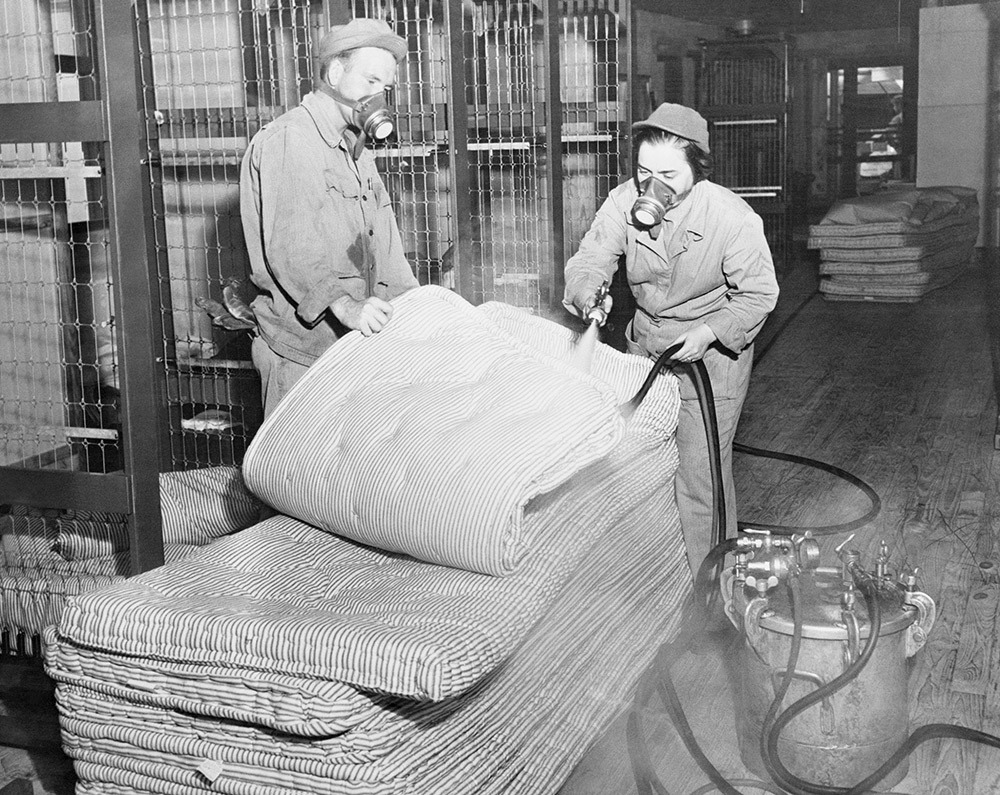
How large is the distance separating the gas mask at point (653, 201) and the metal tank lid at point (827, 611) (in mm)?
1052

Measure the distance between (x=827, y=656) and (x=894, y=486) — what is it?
266 cm

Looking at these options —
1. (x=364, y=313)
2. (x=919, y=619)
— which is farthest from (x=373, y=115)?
(x=919, y=619)

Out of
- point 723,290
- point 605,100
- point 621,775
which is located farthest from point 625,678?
point 605,100

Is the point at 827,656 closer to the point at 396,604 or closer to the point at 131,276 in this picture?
the point at 396,604

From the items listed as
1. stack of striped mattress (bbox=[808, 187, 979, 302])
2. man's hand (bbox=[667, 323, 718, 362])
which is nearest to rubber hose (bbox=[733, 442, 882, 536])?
man's hand (bbox=[667, 323, 718, 362])

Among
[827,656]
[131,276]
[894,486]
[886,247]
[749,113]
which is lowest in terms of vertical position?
[894,486]

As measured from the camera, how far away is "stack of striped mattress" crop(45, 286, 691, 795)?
213 centimetres

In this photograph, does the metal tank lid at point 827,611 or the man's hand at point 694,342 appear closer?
the metal tank lid at point 827,611

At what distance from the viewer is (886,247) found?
33.5 ft

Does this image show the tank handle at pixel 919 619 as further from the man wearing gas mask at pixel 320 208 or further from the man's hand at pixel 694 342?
the man wearing gas mask at pixel 320 208

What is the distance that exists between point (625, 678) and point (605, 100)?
3.68m

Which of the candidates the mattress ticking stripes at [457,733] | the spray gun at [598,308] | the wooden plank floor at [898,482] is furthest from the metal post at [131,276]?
the spray gun at [598,308]

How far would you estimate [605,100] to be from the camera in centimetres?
599

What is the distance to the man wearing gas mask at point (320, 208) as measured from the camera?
2951mm
